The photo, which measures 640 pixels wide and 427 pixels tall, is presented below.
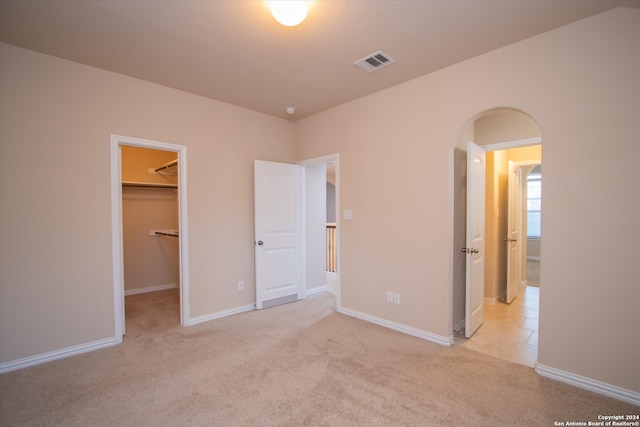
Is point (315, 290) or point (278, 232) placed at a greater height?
point (278, 232)

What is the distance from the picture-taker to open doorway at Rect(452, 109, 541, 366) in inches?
115

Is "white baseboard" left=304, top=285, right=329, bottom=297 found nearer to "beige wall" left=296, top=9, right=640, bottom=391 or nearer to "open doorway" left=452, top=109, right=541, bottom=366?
"beige wall" left=296, top=9, right=640, bottom=391

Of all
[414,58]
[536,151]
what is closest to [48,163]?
[414,58]

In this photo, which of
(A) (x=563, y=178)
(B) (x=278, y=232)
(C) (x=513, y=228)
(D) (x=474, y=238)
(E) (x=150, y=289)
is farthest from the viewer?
(E) (x=150, y=289)

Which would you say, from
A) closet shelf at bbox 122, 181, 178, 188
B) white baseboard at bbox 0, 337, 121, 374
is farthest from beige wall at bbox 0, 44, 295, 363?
closet shelf at bbox 122, 181, 178, 188

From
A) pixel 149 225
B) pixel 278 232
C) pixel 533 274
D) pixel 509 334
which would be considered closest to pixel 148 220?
pixel 149 225

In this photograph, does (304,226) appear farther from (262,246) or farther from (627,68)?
(627,68)

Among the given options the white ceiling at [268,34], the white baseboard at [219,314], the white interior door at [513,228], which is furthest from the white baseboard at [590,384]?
the white baseboard at [219,314]

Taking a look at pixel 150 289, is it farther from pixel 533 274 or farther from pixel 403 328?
pixel 533 274

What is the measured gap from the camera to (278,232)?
4098mm

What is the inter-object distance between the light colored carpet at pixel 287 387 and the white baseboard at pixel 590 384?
0.20 ft

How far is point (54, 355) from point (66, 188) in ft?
4.89

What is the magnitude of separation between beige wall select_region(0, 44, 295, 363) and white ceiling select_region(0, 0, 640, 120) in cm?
25

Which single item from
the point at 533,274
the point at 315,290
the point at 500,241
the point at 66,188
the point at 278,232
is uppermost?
the point at 66,188
